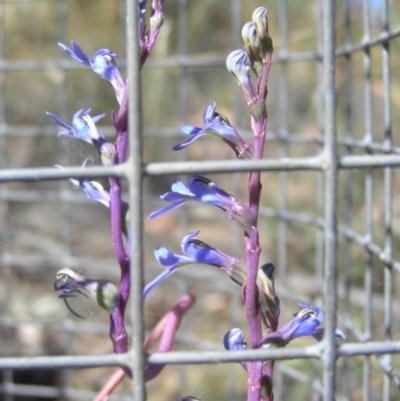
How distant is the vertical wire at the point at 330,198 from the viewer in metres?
0.27

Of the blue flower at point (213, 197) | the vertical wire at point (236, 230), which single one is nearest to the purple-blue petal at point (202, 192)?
the blue flower at point (213, 197)

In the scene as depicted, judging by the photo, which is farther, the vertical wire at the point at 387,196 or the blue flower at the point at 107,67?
the vertical wire at the point at 387,196

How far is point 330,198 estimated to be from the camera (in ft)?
0.92

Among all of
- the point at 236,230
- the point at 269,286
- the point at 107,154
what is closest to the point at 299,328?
the point at 269,286

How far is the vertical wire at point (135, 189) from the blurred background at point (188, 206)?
20cm

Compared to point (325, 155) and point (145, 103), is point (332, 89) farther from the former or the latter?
point (145, 103)

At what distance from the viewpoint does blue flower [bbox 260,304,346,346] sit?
0.33m

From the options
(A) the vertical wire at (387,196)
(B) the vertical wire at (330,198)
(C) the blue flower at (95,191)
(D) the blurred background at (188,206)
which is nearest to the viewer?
(B) the vertical wire at (330,198)

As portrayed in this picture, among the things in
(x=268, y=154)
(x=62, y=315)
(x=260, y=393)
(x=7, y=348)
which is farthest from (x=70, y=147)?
(x=268, y=154)

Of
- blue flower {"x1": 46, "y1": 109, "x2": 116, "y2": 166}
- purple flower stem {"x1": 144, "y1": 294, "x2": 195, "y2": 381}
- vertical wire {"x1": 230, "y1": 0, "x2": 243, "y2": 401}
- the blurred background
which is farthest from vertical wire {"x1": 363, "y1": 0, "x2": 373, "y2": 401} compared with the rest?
vertical wire {"x1": 230, "y1": 0, "x2": 243, "y2": 401}

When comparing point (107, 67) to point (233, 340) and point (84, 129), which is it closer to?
point (84, 129)

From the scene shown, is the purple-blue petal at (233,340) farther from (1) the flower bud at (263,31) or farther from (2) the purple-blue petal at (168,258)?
(1) the flower bud at (263,31)

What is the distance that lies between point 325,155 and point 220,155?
1.86 m

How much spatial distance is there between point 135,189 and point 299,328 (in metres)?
0.12
